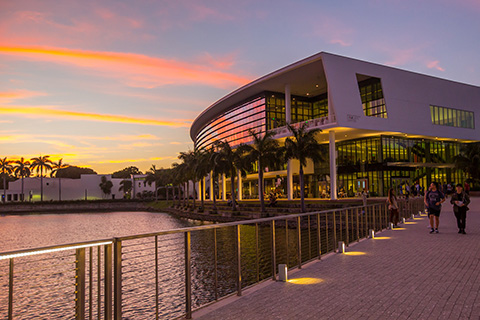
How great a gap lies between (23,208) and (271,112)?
6649cm

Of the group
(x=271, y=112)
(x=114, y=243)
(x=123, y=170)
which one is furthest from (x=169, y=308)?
(x=123, y=170)

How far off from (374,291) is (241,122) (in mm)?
57918

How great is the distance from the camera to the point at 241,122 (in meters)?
63.9

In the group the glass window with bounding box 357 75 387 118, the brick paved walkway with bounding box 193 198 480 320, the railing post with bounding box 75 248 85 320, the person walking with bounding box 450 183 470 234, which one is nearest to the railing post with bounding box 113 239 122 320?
the railing post with bounding box 75 248 85 320

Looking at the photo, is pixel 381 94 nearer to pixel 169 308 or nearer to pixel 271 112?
pixel 271 112

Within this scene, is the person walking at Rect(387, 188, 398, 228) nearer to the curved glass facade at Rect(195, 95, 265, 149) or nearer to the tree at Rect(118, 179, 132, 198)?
the curved glass facade at Rect(195, 95, 265, 149)

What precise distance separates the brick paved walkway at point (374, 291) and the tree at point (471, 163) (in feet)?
160

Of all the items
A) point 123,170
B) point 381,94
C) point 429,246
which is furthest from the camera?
point 123,170

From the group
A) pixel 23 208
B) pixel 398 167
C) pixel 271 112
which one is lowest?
pixel 23 208

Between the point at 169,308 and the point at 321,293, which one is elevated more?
the point at 321,293

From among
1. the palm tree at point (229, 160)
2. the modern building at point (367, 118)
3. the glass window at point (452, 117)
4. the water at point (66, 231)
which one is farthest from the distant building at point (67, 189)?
the glass window at point (452, 117)

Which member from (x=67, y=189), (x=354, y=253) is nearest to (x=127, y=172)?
(x=67, y=189)

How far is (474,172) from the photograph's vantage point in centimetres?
5331

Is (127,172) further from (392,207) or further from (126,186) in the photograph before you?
(392,207)
